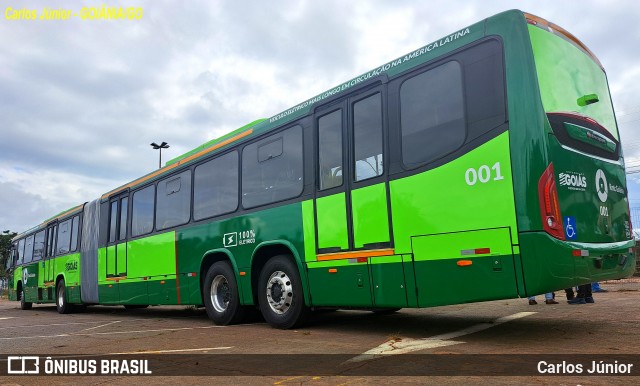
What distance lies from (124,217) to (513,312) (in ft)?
30.2

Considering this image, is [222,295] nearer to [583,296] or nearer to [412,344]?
[412,344]

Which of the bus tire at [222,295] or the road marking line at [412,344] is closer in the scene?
the road marking line at [412,344]

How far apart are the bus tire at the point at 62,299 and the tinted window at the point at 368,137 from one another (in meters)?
13.0

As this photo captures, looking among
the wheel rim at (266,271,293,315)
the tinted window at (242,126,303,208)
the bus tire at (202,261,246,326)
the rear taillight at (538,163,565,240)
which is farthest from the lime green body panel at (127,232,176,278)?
the rear taillight at (538,163,565,240)

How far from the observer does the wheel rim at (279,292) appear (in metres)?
7.93

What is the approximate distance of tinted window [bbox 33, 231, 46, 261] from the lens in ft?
62.1

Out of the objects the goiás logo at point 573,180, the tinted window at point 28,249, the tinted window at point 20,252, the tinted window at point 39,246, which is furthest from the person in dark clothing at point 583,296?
the tinted window at point 20,252

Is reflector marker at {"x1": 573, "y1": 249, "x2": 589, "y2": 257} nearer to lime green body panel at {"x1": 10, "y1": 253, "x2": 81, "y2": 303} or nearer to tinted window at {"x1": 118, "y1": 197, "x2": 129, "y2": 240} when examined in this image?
tinted window at {"x1": 118, "y1": 197, "x2": 129, "y2": 240}

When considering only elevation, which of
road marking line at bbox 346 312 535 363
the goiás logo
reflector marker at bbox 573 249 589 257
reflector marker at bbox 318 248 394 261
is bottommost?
road marking line at bbox 346 312 535 363

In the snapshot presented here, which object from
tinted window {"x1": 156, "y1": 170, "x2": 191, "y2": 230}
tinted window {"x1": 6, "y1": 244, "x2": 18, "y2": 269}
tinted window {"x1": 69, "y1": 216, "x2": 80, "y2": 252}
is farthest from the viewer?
tinted window {"x1": 6, "y1": 244, "x2": 18, "y2": 269}

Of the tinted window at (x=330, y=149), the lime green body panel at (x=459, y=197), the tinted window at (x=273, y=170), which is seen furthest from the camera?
the tinted window at (x=273, y=170)

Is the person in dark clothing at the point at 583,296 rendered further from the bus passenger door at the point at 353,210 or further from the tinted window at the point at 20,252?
the tinted window at the point at 20,252

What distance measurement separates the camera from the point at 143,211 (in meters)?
12.2

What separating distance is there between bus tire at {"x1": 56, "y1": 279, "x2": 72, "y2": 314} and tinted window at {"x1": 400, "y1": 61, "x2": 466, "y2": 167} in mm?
13859
